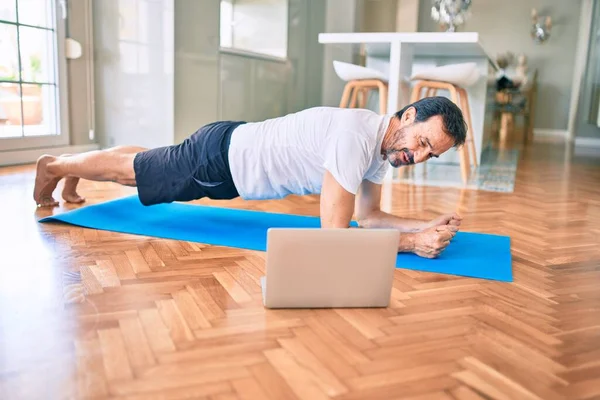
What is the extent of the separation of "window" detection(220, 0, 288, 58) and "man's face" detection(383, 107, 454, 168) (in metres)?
2.81

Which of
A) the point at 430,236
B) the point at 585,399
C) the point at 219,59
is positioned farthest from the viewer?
the point at 219,59

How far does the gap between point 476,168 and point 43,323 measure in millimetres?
3861

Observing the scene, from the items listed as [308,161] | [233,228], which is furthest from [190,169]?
[308,161]

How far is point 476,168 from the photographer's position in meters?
4.64

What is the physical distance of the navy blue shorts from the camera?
→ 7.04 ft

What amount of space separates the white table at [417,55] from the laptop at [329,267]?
2404 mm

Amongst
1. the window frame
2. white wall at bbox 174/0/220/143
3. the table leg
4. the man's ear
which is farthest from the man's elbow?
the window frame

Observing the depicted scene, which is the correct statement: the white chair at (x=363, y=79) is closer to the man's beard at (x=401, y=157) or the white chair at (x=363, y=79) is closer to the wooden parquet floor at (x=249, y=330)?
the wooden parquet floor at (x=249, y=330)

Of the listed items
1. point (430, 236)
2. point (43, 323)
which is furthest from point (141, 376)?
point (430, 236)

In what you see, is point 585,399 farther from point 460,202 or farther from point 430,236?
point 460,202

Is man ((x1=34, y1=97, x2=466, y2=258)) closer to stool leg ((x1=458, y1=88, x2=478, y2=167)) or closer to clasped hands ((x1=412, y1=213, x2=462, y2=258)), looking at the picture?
clasped hands ((x1=412, y1=213, x2=462, y2=258))

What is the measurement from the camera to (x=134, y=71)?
164 inches

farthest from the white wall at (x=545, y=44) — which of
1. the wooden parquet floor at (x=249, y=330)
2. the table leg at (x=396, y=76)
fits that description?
the wooden parquet floor at (x=249, y=330)

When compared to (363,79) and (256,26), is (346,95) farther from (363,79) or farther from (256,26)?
(256,26)
